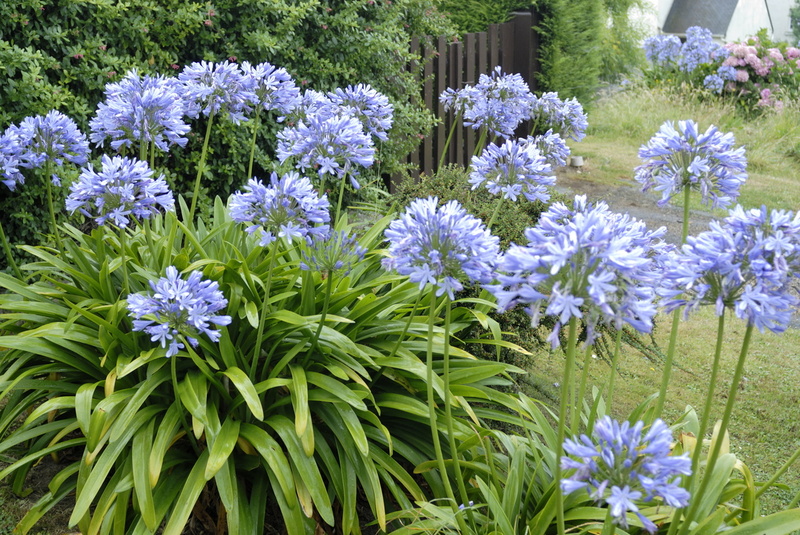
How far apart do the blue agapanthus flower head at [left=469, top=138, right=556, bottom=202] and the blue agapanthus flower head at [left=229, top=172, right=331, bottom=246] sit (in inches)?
27.8

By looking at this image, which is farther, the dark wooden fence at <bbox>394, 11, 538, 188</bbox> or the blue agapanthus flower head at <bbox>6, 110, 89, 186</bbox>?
the dark wooden fence at <bbox>394, 11, 538, 188</bbox>

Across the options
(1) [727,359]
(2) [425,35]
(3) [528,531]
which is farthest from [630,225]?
(2) [425,35]

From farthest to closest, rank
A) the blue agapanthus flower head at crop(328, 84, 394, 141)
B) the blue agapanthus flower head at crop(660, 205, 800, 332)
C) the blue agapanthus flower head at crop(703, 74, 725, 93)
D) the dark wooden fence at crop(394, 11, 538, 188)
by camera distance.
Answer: the blue agapanthus flower head at crop(703, 74, 725, 93), the dark wooden fence at crop(394, 11, 538, 188), the blue agapanthus flower head at crop(328, 84, 394, 141), the blue agapanthus flower head at crop(660, 205, 800, 332)

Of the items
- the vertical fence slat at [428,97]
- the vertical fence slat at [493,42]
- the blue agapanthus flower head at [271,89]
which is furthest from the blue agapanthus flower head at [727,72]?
the blue agapanthus flower head at [271,89]

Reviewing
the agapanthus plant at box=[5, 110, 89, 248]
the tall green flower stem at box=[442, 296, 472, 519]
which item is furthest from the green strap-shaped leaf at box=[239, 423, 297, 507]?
the agapanthus plant at box=[5, 110, 89, 248]

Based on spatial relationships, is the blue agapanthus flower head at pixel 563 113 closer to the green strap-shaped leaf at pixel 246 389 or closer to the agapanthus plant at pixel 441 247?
the green strap-shaped leaf at pixel 246 389

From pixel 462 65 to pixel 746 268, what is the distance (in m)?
7.70

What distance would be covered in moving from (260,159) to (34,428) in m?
3.12

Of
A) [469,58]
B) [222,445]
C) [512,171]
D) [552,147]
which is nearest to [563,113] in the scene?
[552,147]

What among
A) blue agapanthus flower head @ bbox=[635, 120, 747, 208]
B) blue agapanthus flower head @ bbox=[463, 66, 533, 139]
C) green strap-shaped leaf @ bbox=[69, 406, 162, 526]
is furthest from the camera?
blue agapanthus flower head @ bbox=[463, 66, 533, 139]

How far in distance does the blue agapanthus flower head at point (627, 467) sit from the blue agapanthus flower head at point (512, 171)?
1.41m

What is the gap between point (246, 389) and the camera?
9.00 feet

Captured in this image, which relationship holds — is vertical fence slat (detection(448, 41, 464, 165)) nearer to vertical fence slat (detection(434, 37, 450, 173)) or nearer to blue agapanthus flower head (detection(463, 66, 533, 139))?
vertical fence slat (detection(434, 37, 450, 173))

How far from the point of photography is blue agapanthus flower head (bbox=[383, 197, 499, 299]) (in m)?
2.00
